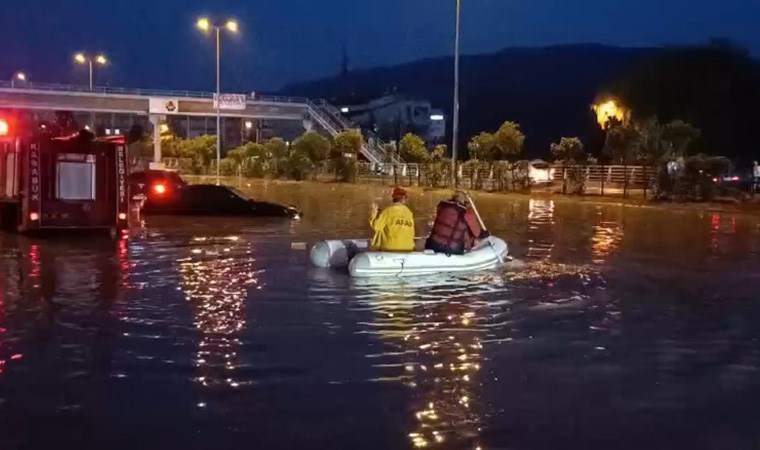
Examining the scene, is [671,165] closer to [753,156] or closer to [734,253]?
[734,253]

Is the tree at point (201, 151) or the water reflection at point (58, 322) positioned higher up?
the tree at point (201, 151)

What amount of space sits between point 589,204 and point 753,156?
38214mm

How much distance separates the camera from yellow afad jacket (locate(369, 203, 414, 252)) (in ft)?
51.8

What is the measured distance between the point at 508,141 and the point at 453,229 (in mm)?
50927

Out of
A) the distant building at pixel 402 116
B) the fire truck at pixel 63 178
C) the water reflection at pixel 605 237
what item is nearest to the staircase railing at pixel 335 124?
the water reflection at pixel 605 237

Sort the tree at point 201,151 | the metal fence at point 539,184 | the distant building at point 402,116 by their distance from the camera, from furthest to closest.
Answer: the distant building at point 402,116 → the tree at point 201,151 → the metal fence at point 539,184

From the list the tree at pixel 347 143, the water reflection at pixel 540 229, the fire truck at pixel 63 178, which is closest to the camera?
the water reflection at pixel 540 229

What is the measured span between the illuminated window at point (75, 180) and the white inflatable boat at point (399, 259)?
6.94 m

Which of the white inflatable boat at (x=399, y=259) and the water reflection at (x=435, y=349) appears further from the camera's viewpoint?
the white inflatable boat at (x=399, y=259)

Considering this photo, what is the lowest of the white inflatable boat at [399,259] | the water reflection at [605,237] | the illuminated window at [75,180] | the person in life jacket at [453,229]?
the water reflection at [605,237]

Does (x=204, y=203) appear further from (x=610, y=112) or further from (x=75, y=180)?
(x=610, y=112)

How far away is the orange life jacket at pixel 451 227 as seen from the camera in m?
16.0

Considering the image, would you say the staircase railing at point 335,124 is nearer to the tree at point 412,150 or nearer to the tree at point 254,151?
the tree at point 412,150

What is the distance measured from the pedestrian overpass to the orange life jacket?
65.4 metres
